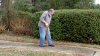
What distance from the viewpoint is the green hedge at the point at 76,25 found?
44.6 feet

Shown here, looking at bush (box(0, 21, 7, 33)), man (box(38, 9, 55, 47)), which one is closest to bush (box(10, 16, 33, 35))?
bush (box(0, 21, 7, 33))

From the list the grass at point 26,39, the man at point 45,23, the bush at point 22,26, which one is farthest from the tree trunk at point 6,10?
the man at point 45,23

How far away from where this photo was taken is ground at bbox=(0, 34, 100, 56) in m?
10.9

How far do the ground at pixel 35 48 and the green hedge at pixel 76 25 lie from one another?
17.0 inches

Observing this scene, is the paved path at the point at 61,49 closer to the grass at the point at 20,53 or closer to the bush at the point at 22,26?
the grass at the point at 20,53

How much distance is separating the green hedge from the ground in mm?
433

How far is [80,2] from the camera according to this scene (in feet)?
54.9

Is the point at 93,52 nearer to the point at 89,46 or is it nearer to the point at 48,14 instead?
the point at 89,46

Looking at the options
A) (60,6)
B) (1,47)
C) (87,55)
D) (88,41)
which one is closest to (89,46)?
(88,41)

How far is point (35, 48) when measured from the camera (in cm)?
1202

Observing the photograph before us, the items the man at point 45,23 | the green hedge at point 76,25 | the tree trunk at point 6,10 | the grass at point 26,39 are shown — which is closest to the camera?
the man at point 45,23

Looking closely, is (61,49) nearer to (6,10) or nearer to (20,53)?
(20,53)

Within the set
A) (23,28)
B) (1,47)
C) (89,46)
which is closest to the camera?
(1,47)

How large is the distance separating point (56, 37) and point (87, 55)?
10.8ft
